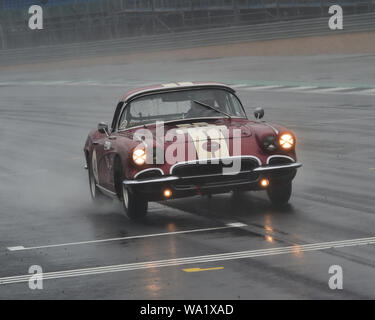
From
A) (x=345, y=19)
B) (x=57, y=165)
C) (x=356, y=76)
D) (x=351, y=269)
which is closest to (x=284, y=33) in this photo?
(x=345, y=19)

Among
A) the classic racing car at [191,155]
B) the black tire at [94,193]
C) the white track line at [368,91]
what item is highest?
the classic racing car at [191,155]

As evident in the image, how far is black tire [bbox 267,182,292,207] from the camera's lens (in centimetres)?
1066

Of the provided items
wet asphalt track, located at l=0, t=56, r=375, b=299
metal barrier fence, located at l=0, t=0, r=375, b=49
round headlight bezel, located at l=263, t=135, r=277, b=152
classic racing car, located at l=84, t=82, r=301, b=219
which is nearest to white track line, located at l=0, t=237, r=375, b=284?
wet asphalt track, located at l=0, t=56, r=375, b=299

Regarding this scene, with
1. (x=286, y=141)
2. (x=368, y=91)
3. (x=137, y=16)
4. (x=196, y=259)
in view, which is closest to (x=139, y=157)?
(x=286, y=141)

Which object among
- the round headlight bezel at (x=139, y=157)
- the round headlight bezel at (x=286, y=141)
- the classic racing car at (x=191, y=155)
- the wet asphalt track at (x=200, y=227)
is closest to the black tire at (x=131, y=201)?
the classic racing car at (x=191, y=155)

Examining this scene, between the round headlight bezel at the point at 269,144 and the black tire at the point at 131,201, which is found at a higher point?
the round headlight bezel at the point at 269,144

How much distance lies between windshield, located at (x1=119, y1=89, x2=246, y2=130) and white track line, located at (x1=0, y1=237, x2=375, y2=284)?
309 centimetres

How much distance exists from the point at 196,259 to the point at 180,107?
11.1 feet

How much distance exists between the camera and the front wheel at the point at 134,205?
10.3 metres

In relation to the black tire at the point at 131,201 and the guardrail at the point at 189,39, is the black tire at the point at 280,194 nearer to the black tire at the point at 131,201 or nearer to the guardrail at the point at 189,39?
the black tire at the point at 131,201

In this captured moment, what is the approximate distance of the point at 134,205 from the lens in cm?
1039

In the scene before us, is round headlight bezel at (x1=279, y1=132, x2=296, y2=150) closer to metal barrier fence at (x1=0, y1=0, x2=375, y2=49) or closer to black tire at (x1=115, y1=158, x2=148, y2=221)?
black tire at (x1=115, y1=158, x2=148, y2=221)

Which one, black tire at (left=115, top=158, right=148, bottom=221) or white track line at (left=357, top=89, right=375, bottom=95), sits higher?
black tire at (left=115, top=158, right=148, bottom=221)

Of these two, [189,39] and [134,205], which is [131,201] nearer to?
[134,205]
